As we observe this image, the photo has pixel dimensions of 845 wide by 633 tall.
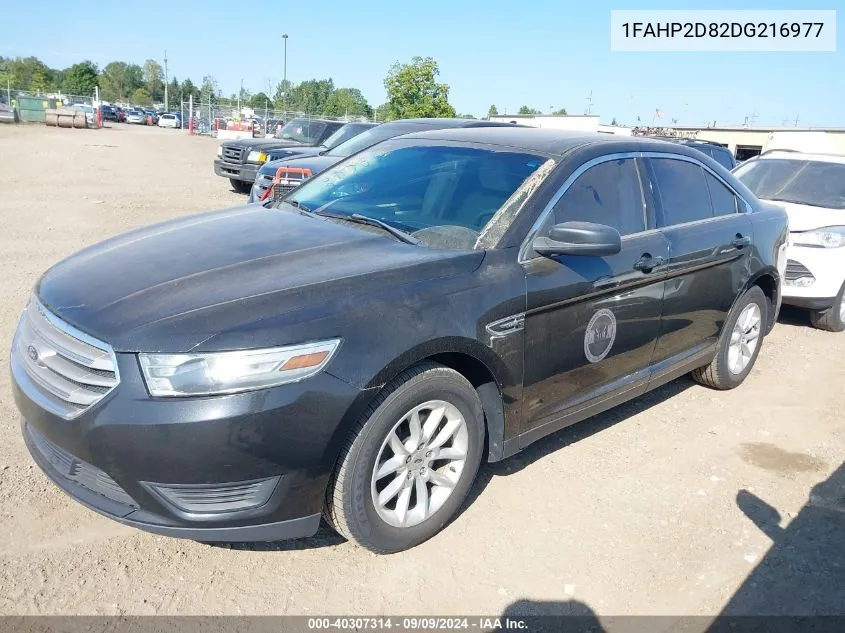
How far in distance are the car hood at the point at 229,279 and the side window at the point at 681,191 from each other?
1.66 meters

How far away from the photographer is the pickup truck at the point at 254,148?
14.1 meters

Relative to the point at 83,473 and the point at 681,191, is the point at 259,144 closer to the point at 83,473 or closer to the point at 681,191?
the point at 681,191

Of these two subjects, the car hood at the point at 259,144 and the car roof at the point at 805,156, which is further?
the car hood at the point at 259,144

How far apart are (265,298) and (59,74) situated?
13341 cm

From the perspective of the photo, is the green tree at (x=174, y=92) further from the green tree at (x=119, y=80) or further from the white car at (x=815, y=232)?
the white car at (x=815, y=232)

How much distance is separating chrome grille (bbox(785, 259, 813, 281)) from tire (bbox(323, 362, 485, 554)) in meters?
4.87

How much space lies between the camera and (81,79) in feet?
302

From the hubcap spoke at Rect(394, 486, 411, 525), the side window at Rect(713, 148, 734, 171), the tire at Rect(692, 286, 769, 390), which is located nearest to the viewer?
the hubcap spoke at Rect(394, 486, 411, 525)

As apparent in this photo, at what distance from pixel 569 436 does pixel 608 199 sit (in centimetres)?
146

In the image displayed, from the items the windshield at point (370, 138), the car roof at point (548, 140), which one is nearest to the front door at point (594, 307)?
the car roof at point (548, 140)

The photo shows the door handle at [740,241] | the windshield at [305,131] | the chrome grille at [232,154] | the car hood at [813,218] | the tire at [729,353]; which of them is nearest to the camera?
the door handle at [740,241]

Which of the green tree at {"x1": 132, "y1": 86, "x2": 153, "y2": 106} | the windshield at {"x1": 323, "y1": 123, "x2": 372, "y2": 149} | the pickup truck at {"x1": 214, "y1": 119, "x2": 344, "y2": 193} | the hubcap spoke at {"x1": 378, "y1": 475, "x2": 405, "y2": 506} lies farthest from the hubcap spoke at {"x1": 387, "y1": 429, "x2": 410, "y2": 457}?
the green tree at {"x1": 132, "y1": 86, "x2": 153, "y2": 106}

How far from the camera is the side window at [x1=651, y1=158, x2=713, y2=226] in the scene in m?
4.20

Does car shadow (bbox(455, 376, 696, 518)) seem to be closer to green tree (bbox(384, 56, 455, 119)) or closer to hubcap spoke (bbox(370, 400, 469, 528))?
hubcap spoke (bbox(370, 400, 469, 528))
